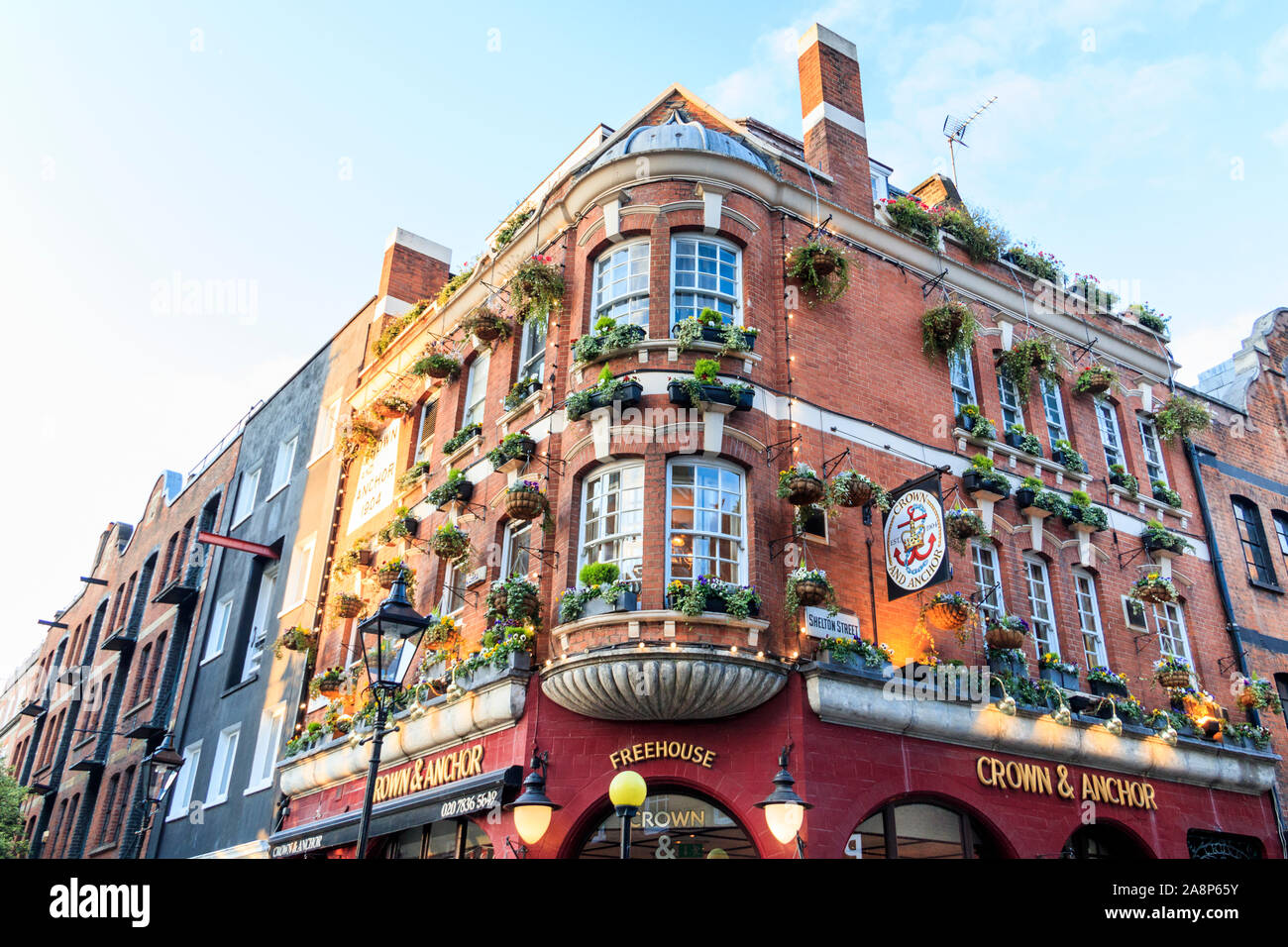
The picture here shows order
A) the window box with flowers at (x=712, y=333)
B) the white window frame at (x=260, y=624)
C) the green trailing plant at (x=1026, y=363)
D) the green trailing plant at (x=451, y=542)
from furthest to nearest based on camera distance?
the white window frame at (x=260, y=624), the green trailing plant at (x=1026, y=363), the green trailing plant at (x=451, y=542), the window box with flowers at (x=712, y=333)

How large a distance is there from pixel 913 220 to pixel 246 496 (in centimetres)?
2018

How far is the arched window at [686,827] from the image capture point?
13133 mm

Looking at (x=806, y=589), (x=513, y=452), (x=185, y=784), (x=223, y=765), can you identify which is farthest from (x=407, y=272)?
(x=806, y=589)

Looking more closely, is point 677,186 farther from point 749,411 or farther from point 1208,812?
point 1208,812

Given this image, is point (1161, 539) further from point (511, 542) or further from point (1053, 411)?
point (511, 542)

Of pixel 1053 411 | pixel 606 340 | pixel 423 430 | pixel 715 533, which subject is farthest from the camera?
pixel 423 430

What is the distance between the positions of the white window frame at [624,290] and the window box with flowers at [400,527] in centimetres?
554

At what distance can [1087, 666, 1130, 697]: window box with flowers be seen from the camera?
53.2ft

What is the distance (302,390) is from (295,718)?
1085cm

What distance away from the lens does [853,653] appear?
13391 millimetres

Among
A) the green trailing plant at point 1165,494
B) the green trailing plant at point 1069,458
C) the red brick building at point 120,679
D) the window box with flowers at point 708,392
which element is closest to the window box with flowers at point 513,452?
the window box with flowers at point 708,392

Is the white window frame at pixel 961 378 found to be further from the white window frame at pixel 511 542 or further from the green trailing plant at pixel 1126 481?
the white window frame at pixel 511 542

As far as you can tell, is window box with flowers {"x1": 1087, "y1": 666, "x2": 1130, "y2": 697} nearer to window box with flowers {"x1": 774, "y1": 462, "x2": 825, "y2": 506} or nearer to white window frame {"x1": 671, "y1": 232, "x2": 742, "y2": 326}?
window box with flowers {"x1": 774, "y1": 462, "x2": 825, "y2": 506}

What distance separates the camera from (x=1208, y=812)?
1647 cm
